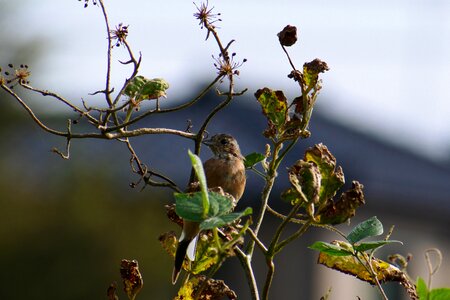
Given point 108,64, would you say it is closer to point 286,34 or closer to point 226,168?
point 286,34

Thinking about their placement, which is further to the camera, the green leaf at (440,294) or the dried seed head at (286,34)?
the dried seed head at (286,34)

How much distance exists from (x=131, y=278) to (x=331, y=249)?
0.31m

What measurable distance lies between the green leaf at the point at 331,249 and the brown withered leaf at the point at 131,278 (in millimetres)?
274

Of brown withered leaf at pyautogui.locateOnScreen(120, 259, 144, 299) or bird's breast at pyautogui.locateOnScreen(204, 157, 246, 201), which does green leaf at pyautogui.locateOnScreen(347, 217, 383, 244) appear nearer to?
brown withered leaf at pyautogui.locateOnScreen(120, 259, 144, 299)

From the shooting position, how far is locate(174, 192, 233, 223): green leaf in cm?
118

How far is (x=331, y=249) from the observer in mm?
1391

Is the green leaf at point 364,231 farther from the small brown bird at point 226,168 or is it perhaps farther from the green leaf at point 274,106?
the small brown bird at point 226,168

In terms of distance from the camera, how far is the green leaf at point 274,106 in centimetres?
149

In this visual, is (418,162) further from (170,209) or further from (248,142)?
(170,209)

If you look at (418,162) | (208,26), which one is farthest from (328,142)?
(208,26)

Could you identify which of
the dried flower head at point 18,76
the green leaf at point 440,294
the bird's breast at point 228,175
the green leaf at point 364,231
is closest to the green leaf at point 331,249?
the green leaf at point 364,231

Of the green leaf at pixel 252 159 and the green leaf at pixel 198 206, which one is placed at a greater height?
the green leaf at pixel 252 159

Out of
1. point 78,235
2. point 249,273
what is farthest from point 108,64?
point 78,235

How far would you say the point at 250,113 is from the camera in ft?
56.9
